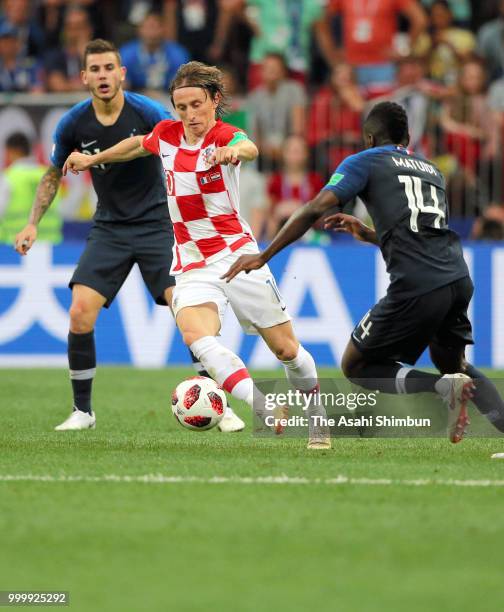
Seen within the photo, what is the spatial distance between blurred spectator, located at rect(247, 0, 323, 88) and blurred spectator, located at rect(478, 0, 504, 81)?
2.10m

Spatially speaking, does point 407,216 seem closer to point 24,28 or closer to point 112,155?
point 112,155

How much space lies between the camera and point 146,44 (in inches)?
653

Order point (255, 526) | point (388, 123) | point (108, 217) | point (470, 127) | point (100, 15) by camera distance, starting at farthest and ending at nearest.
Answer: point (100, 15), point (470, 127), point (108, 217), point (388, 123), point (255, 526)

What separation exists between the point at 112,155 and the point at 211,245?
1.03 m

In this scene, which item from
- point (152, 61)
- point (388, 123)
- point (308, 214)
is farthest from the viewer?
point (152, 61)

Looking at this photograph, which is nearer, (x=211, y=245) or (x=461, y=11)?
(x=211, y=245)

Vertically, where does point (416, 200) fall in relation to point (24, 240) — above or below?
above

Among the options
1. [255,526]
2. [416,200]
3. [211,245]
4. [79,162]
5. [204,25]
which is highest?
[204,25]

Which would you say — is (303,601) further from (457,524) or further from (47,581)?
(457,524)

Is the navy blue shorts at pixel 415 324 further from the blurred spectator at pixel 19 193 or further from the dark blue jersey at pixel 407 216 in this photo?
the blurred spectator at pixel 19 193

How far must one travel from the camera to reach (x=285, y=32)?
17344mm

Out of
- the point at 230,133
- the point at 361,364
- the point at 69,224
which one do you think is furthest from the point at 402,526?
the point at 69,224

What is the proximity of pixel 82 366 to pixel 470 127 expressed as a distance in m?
7.90

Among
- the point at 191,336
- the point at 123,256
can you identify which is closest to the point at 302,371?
the point at 191,336
